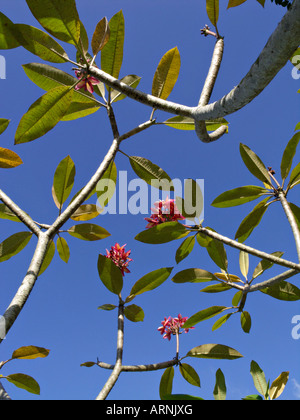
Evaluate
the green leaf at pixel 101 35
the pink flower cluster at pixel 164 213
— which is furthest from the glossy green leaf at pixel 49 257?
the green leaf at pixel 101 35

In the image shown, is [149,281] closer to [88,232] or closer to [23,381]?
[88,232]

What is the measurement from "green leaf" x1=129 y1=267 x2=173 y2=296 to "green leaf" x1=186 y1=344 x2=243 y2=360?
1.69 ft

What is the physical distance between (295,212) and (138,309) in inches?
50.5

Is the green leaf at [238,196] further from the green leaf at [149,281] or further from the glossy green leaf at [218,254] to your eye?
the green leaf at [149,281]

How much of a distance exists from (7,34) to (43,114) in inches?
15.9

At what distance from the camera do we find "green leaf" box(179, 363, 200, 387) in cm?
205

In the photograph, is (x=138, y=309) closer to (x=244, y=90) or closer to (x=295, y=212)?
(x=295, y=212)

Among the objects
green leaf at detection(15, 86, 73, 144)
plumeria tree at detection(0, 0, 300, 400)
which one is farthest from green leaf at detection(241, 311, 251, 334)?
green leaf at detection(15, 86, 73, 144)

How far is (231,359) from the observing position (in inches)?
79.6

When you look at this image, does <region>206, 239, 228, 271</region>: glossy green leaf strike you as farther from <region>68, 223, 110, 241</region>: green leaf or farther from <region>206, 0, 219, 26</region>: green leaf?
<region>206, 0, 219, 26</region>: green leaf

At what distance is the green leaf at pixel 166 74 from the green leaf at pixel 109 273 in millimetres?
1157

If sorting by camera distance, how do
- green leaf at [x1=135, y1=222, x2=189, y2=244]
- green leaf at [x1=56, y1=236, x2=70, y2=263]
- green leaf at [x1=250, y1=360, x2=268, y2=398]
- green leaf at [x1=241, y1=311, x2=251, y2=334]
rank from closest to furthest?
1. green leaf at [x1=135, y1=222, x2=189, y2=244]
2. green leaf at [x1=56, y1=236, x2=70, y2=263]
3. green leaf at [x1=250, y1=360, x2=268, y2=398]
4. green leaf at [x1=241, y1=311, x2=251, y2=334]

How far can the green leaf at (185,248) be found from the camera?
87.3 inches
